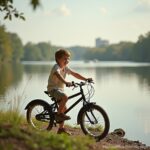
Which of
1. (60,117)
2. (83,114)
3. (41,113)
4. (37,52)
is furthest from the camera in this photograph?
(37,52)

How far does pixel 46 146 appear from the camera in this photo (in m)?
5.55

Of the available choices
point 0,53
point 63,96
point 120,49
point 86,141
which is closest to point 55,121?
point 63,96

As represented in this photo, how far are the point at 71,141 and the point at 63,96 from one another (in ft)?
6.81

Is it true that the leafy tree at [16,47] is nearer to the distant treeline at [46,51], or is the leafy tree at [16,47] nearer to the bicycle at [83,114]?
the distant treeline at [46,51]

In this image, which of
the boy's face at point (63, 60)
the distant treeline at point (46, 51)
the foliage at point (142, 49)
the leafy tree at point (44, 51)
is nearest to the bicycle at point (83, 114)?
the boy's face at point (63, 60)

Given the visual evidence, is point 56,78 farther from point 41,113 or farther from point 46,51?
point 46,51

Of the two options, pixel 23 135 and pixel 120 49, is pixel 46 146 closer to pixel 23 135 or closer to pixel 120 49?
pixel 23 135

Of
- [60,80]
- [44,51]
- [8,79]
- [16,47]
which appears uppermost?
[16,47]

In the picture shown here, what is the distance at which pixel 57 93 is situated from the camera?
26.1 feet

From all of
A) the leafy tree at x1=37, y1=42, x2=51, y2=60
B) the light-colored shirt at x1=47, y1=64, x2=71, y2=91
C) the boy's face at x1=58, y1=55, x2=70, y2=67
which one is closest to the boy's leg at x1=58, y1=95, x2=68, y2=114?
the light-colored shirt at x1=47, y1=64, x2=71, y2=91

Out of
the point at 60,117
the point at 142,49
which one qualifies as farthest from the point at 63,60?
the point at 142,49

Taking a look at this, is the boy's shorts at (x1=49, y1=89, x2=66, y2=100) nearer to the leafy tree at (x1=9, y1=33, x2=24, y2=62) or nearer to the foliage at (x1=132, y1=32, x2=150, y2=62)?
the foliage at (x1=132, y1=32, x2=150, y2=62)

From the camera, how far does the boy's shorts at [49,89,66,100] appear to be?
792cm

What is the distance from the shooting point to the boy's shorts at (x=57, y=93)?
26.0ft
